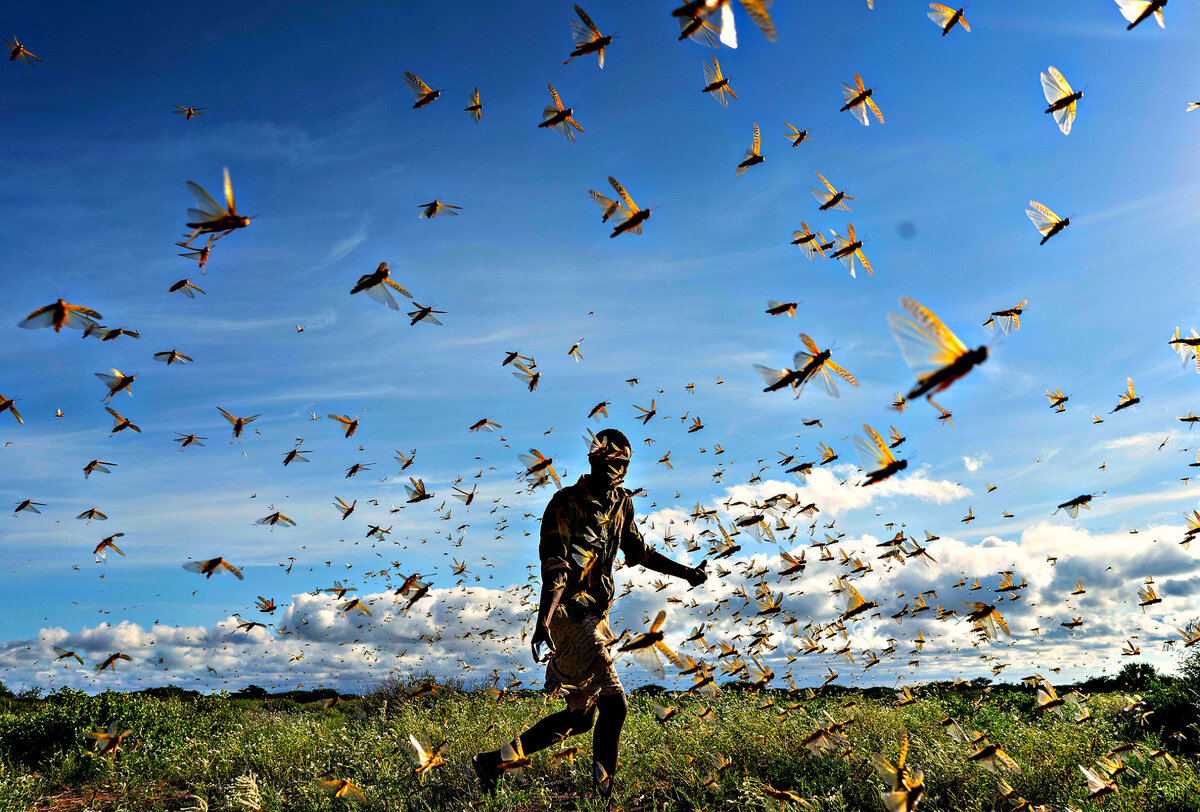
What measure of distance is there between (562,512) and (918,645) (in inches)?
239

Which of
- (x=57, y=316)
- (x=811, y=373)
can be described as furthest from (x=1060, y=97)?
(x=57, y=316)

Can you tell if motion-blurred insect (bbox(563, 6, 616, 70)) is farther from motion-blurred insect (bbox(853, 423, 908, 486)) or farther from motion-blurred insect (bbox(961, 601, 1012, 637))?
motion-blurred insect (bbox(961, 601, 1012, 637))

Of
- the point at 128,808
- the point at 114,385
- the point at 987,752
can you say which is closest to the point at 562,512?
the point at 987,752

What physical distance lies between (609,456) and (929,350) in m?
2.93

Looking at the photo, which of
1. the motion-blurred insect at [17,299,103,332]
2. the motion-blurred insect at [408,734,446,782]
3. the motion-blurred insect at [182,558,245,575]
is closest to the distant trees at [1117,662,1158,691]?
the motion-blurred insect at [408,734,446,782]

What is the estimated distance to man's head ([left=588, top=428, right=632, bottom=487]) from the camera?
5.02m

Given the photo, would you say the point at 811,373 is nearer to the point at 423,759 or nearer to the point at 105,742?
the point at 423,759

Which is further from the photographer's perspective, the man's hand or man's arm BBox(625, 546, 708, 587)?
man's arm BBox(625, 546, 708, 587)

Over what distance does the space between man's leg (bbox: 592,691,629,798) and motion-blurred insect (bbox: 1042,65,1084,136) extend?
22.2ft

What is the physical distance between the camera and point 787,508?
25.5 ft

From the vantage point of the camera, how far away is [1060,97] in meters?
5.86

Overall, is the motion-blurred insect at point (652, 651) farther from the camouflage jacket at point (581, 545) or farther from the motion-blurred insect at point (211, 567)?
the motion-blurred insect at point (211, 567)

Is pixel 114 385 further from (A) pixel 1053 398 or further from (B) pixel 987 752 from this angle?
(A) pixel 1053 398

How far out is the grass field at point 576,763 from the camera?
4996mm
